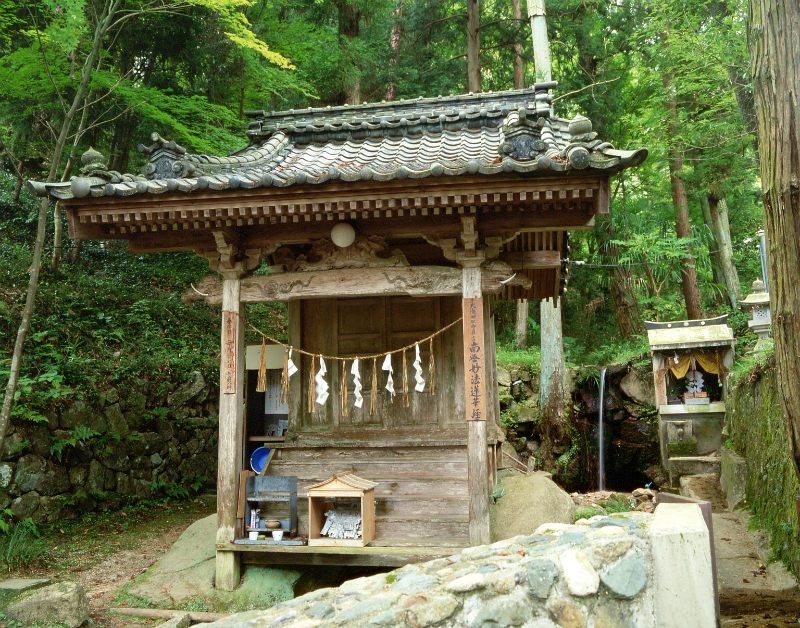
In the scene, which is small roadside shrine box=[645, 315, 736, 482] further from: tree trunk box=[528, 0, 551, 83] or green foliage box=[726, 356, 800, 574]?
tree trunk box=[528, 0, 551, 83]

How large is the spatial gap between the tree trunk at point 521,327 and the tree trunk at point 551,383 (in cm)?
476

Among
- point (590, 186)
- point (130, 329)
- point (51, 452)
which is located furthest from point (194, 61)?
point (590, 186)

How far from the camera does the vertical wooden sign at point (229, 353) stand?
6.82m

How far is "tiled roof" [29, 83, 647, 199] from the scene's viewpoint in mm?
5711

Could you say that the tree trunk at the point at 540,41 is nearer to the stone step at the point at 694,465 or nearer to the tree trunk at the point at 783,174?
the stone step at the point at 694,465

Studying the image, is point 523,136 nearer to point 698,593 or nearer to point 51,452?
point 698,593

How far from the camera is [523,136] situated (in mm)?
5883

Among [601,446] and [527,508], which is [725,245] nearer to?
[601,446]

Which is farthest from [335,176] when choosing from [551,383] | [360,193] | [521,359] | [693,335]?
[521,359]

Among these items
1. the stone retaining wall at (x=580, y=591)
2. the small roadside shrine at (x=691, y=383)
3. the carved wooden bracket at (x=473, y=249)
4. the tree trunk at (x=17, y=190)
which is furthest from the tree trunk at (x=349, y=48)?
the stone retaining wall at (x=580, y=591)

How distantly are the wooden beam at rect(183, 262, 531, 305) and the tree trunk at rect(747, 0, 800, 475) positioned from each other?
2844 mm

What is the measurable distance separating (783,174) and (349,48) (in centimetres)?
1390

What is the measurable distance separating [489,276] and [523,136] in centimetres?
153

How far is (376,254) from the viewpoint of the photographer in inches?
273
